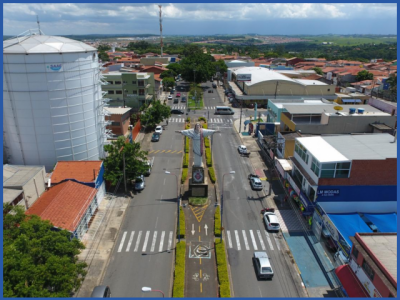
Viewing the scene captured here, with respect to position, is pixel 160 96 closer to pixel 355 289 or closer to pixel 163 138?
pixel 163 138

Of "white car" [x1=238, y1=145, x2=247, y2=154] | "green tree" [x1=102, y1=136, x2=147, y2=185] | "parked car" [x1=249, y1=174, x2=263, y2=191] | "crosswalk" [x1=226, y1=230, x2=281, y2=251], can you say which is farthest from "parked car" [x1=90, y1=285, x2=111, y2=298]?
"white car" [x1=238, y1=145, x2=247, y2=154]

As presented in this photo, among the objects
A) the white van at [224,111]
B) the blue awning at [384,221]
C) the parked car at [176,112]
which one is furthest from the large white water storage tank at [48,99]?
the white van at [224,111]

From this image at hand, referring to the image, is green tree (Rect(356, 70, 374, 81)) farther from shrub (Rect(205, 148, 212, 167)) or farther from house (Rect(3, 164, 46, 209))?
house (Rect(3, 164, 46, 209))

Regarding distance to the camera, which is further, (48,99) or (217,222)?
(48,99)

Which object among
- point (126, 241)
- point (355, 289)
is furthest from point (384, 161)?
point (126, 241)

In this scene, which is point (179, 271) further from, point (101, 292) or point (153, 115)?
point (153, 115)

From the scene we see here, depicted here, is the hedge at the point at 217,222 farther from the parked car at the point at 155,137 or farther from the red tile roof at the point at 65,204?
the parked car at the point at 155,137

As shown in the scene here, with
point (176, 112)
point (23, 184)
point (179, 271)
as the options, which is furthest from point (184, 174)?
point (176, 112)
